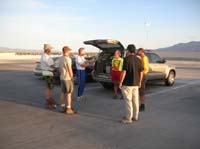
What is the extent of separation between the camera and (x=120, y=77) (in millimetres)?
7508

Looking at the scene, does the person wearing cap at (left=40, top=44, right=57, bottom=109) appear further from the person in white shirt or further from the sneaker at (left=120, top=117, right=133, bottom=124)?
the sneaker at (left=120, top=117, right=133, bottom=124)

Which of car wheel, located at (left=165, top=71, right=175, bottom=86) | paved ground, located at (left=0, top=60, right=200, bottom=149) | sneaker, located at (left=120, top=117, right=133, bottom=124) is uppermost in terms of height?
car wheel, located at (left=165, top=71, right=175, bottom=86)

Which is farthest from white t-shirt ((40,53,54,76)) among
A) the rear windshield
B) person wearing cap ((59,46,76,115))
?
the rear windshield

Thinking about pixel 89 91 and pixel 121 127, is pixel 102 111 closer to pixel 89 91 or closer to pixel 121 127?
pixel 121 127

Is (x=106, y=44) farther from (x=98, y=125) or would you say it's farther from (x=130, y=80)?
(x=98, y=125)

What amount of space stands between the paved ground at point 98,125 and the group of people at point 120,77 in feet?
1.02

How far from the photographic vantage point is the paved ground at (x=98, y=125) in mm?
5715

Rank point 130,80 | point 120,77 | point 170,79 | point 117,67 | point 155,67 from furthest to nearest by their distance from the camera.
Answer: point 170,79, point 155,67, point 117,67, point 120,77, point 130,80

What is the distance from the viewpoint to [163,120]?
757 cm

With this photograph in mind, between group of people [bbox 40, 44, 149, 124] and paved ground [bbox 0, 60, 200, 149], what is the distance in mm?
312

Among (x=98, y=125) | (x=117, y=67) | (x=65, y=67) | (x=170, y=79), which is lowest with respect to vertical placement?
(x=98, y=125)

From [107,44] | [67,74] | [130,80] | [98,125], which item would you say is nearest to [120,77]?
[130,80]

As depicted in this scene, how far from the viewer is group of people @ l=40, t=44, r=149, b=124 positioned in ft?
23.8

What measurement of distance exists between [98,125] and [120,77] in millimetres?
1307
